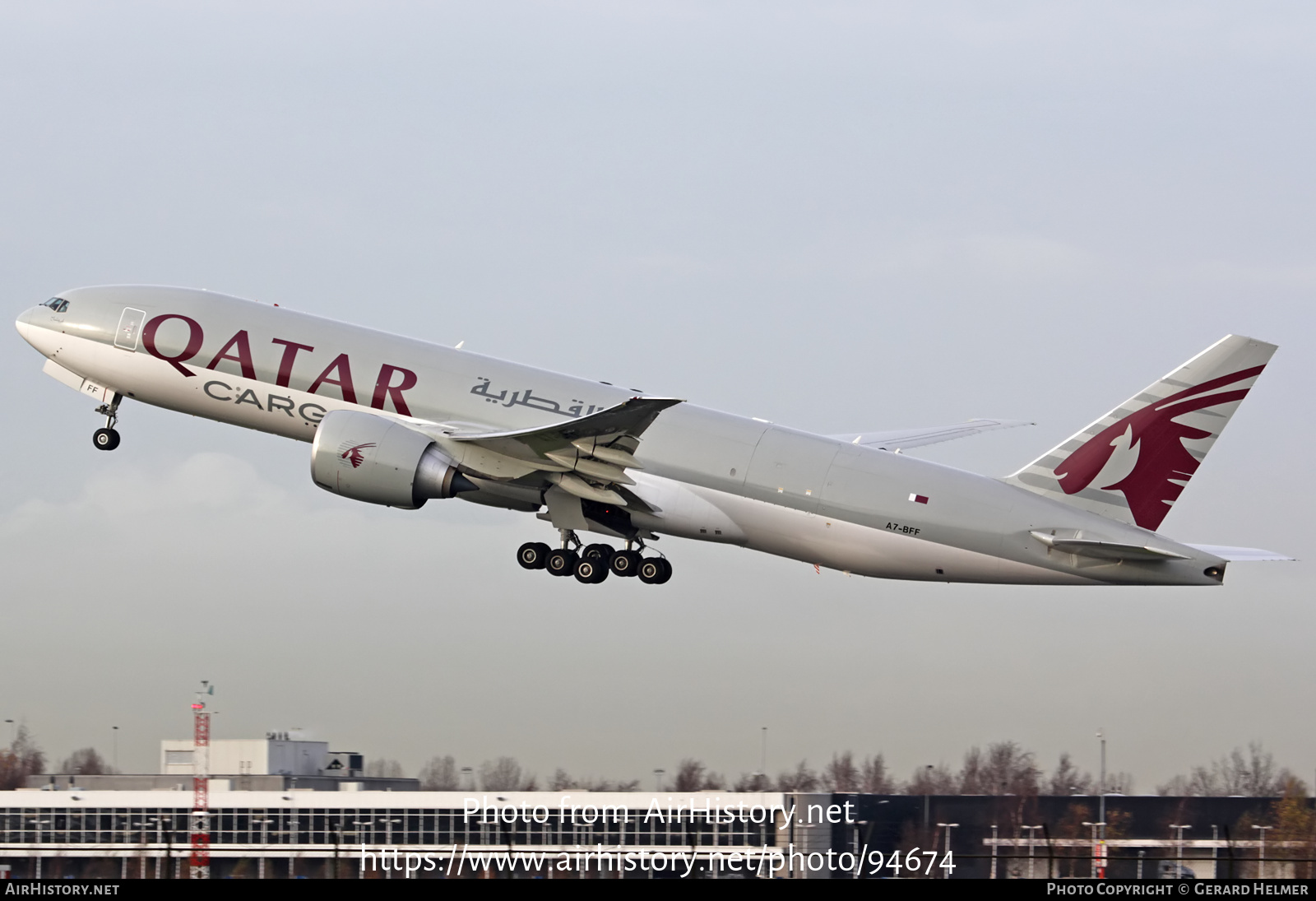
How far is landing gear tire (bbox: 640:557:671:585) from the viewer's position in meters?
46.0

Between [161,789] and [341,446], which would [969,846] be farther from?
[161,789]

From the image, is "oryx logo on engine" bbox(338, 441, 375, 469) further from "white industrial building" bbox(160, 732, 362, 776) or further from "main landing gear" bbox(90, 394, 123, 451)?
"white industrial building" bbox(160, 732, 362, 776)

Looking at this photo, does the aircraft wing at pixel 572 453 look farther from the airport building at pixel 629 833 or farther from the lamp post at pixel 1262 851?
the lamp post at pixel 1262 851

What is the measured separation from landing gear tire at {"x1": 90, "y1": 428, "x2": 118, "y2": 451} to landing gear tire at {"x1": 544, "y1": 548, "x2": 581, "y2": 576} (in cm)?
1451

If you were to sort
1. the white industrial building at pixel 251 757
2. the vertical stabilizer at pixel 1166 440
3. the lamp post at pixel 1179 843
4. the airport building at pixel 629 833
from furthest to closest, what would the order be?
the white industrial building at pixel 251 757
the lamp post at pixel 1179 843
the vertical stabilizer at pixel 1166 440
the airport building at pixel 629 833

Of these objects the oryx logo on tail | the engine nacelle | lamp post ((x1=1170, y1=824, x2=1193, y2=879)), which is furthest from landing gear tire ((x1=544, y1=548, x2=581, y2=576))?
lamp post ((x1=1170, y1=824, x2=1193, y2=879))

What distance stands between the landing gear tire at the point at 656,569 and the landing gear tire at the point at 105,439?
1709 cm

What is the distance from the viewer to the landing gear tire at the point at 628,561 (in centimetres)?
4603

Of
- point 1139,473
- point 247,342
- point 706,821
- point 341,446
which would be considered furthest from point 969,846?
point 247,342

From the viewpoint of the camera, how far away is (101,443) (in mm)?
49000

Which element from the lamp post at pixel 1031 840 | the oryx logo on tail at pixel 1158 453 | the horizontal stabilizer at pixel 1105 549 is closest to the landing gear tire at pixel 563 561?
the horizontal stabilizer at pixel 1105 549

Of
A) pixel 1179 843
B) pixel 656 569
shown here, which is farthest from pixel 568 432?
pixel 1179 843

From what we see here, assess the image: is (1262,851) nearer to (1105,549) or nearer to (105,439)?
(1105,549)
